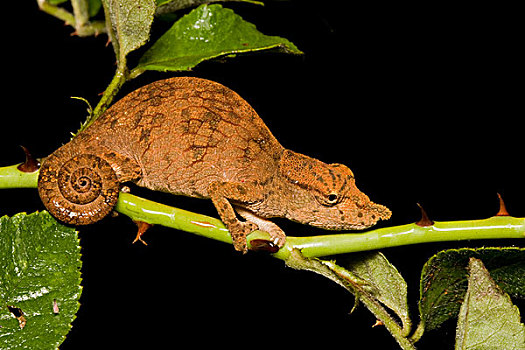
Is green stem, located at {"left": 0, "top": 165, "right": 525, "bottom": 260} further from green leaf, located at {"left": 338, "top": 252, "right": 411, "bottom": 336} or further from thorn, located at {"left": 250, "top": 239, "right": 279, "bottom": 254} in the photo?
green leaf, located at {"left": 338, "top": 252, "right": 411, "bottom": 336}

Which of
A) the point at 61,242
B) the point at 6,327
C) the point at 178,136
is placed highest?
the point at 178,136

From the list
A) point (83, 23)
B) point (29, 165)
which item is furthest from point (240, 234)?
point (83, 23)

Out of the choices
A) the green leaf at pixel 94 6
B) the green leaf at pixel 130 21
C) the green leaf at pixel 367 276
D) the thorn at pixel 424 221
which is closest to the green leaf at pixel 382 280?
the green leaf at pixel 367 276

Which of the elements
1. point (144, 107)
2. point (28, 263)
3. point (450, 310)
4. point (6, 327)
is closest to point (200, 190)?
point (144, 107)

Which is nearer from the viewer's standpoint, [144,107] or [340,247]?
[340,247]

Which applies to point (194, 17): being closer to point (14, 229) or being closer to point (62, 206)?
point (62, 206)

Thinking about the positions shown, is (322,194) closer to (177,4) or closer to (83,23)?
(177,4)
